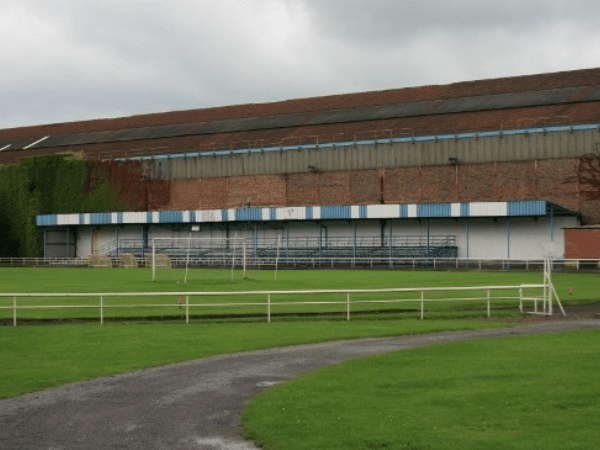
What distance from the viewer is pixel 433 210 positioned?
68.2 meters

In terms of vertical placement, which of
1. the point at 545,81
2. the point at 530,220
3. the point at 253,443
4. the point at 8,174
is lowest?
the point at 253,443

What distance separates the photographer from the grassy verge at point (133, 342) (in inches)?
633

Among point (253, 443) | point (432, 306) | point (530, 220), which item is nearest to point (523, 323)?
point (432, 306)

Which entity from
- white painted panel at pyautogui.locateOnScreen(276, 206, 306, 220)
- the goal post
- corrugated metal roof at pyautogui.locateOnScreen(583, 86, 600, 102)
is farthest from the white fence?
corrugated metal roof at pyautogui.locateOnScreen(583, 86, 600, 102)

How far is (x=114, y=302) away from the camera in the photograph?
3322cm

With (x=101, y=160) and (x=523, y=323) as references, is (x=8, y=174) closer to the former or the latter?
(x=101, y=160)

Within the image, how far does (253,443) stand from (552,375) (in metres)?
6.04

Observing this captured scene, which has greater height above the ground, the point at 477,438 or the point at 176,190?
the point at 176,190

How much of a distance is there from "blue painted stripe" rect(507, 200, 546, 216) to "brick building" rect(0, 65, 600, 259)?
0.32ft

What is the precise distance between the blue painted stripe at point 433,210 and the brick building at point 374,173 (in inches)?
3.6

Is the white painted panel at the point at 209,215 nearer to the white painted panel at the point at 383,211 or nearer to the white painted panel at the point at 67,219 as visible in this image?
the white painted panel at the point at 383,211

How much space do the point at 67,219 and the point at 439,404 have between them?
79.3 meters

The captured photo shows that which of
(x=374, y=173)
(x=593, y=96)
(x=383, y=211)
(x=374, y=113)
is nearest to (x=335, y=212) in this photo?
(x=383, y=211)

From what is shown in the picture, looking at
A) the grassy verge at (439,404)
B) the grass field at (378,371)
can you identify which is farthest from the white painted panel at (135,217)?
the grassy verge at (439,404)
